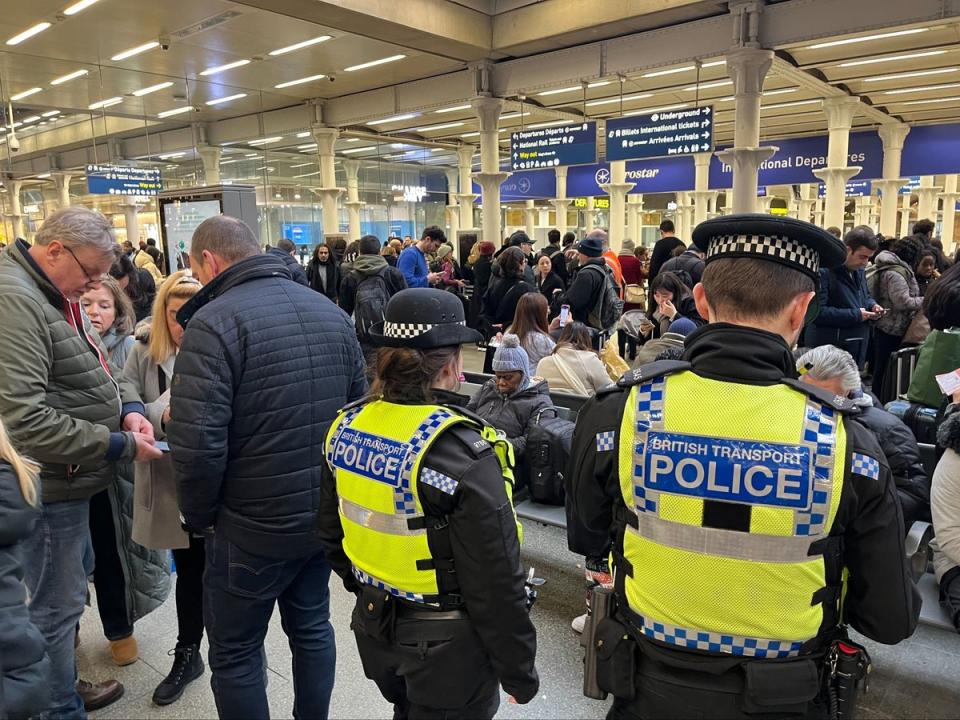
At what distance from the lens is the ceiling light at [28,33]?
930cm

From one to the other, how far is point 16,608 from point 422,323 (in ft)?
3.74

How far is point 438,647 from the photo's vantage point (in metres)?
1.67

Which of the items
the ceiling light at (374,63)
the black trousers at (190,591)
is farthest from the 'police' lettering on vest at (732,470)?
the ceiling light at (374,63)

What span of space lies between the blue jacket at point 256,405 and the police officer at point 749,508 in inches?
40.0

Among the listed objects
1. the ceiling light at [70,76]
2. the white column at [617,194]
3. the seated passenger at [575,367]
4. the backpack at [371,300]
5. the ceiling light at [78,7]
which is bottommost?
the seated passenger at [575,367]

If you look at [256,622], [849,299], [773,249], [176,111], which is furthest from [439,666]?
[176,111]

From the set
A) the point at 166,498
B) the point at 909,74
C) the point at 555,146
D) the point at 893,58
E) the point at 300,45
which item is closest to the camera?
the point at 166,498

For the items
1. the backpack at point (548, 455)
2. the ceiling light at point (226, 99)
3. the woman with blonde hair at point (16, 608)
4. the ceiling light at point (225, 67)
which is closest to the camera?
the woman with blonde hair at point (16, 608)

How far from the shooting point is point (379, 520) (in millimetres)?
1668

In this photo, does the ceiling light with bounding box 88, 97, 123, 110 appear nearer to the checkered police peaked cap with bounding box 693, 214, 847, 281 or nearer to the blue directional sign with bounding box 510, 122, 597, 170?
the blue directional sign with bounding box 510, 122, 597, 170

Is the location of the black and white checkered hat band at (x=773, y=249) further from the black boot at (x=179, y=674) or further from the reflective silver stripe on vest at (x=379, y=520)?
the black boot at (x=179, y=674)

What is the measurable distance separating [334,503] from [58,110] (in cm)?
1270

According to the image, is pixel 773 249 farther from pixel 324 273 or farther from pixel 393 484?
pixel 324 273

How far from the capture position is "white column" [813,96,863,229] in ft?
47.5
